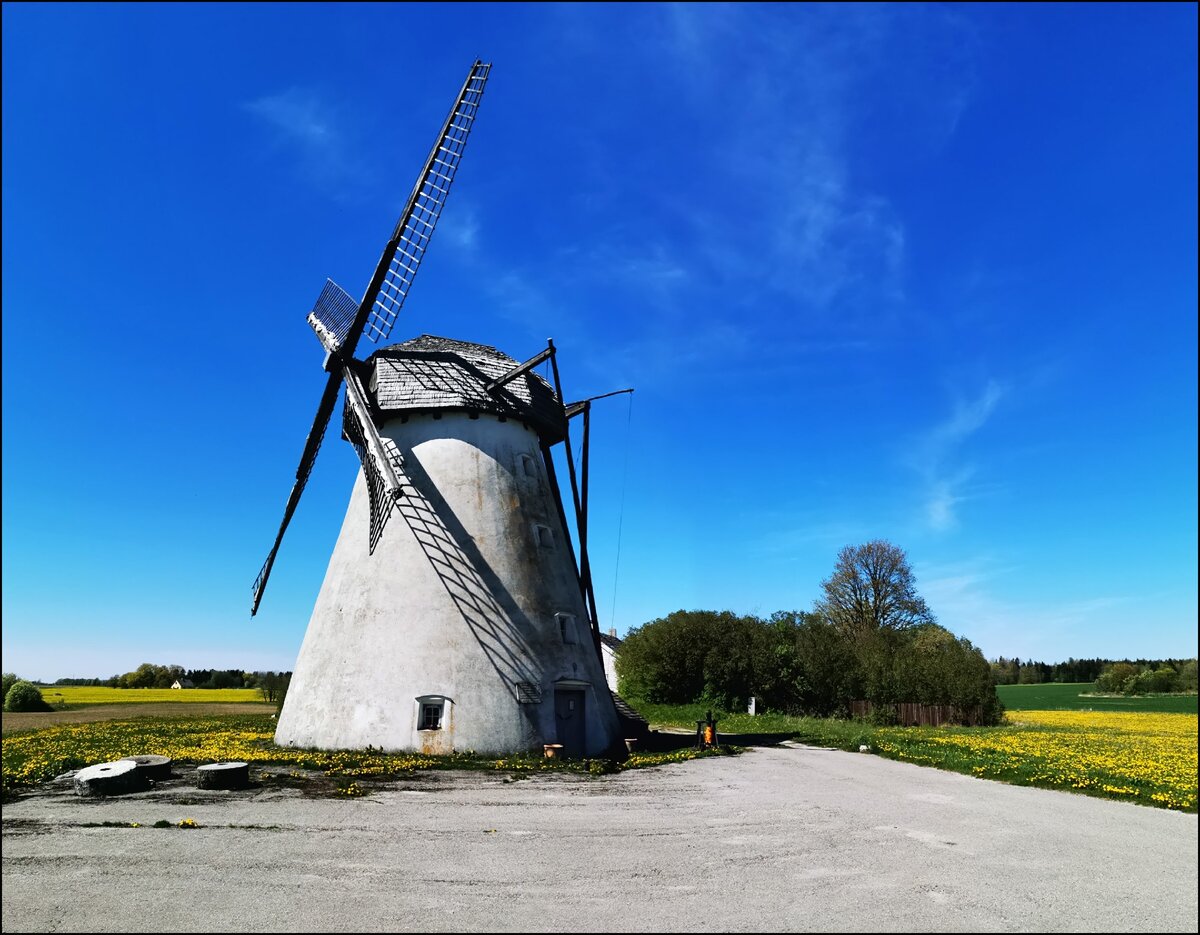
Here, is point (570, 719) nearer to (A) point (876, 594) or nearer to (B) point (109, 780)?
(B) point (109, 780)

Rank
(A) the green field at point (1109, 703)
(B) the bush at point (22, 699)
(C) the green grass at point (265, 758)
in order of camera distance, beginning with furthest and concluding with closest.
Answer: (A) the green field at point (1109, 703), (B) the bush at point (22, 699), (C) the green grass at point (265, 758)

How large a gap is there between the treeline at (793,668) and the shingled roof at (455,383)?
24.1 m

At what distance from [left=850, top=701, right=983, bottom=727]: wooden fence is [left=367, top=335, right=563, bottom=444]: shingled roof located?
2795cm

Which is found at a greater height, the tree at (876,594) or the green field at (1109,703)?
the tree at (876,594)

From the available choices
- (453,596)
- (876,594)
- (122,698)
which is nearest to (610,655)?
(876,594)

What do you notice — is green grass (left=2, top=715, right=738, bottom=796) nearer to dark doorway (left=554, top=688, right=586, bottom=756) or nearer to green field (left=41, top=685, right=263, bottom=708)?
dark doorway (left=554, top=688, right=586, bottom=756)

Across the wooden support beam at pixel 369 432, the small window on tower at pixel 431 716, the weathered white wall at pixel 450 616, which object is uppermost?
the wooden support beam at pixel 369 432

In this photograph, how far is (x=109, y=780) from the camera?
40.8 ft

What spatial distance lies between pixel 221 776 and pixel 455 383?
12.1 metres

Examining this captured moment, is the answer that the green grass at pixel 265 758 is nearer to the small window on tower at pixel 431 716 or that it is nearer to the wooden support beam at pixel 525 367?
the small window on tower at pixel 431 716

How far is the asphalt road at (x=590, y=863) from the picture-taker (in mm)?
6629

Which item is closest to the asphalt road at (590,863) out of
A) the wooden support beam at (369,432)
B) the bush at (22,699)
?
the wooden support beam at (369,432)

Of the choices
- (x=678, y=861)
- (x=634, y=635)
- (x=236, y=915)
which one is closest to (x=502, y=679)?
(x=678, y=861)

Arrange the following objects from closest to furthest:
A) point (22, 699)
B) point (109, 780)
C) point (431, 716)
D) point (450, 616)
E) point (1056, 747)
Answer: point (109, 780) → point (431, 716) → point (450, 616) → point (1056, 747) → point (22, 699)
